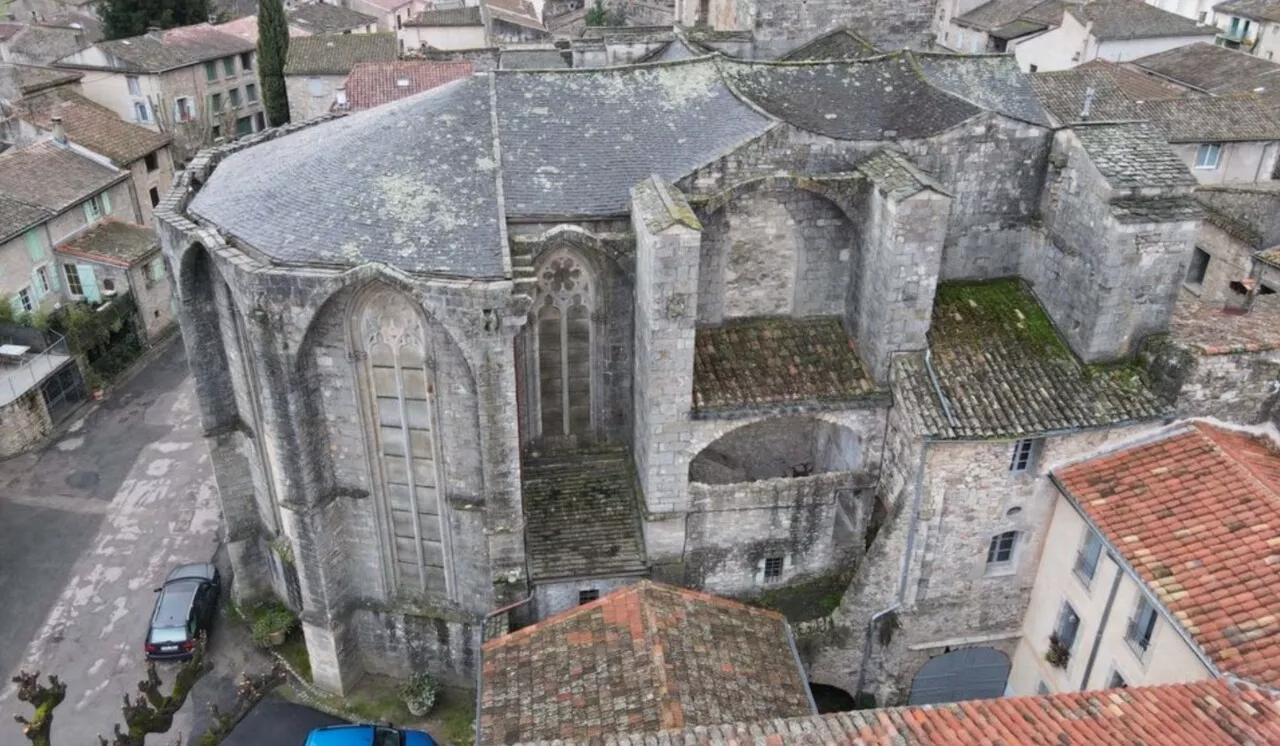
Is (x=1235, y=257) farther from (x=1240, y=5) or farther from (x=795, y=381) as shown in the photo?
(x=1240, y=5)

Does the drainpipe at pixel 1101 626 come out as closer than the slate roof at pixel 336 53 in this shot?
Yes

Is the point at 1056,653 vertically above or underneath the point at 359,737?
above

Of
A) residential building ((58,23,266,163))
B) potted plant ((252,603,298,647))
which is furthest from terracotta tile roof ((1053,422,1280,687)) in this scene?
residential building ((58,23,266,163))

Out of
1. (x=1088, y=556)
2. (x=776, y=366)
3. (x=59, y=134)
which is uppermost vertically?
(x=776, y=366)

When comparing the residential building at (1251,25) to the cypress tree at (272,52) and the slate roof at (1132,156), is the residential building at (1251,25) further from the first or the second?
the cypress tree at (272,52)

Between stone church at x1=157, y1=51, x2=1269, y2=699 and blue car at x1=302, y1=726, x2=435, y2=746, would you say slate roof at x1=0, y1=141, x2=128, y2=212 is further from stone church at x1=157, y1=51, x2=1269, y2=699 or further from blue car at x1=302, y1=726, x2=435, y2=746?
blue car at x1=302, y1=726, x2=435, y2=746

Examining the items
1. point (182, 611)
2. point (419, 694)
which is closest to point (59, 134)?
point (182, 611)

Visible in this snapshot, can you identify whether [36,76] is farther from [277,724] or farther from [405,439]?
[277,724]

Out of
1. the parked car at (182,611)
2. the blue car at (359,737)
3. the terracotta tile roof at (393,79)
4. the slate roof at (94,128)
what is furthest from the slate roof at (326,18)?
the blue car at (359,737)
